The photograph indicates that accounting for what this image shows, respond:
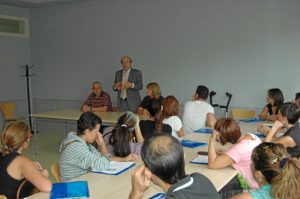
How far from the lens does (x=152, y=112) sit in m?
3.73

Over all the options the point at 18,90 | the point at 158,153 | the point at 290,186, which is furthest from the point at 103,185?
the point at 18,90

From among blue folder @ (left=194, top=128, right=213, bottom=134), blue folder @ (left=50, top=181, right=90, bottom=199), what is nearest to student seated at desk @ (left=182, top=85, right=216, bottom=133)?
blue folder @ (left=194, top=128, right=213, bottom=134)

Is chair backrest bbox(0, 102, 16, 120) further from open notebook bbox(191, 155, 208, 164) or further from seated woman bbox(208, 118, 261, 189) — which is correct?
seated woman bbox(208, 118, 261, 189)

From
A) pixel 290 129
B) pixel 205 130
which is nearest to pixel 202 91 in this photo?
pixel 205 130

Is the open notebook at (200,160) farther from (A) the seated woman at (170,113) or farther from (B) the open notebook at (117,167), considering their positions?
(A) the seated woman at (170,113)

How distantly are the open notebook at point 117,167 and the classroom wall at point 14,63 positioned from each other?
20.3ft

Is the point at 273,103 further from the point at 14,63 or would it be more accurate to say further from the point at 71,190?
the point at 14,63

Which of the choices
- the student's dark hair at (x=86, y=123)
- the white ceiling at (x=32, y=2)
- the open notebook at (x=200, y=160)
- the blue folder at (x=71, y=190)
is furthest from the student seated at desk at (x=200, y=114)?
the white ceiling at (x=32, y=2)

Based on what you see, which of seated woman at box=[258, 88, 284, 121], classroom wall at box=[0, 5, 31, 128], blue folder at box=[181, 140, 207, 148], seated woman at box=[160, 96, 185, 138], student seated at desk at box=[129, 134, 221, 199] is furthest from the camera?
classroom wall at box=[0, 5, 31, 128]

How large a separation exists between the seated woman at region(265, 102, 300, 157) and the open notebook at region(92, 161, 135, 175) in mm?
1298

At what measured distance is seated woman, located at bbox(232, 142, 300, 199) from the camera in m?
1.57

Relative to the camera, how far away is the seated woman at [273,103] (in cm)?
481

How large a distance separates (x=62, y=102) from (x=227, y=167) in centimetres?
632

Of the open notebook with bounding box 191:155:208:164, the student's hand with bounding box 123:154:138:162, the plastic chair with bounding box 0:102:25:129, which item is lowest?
the plastic chair with bounding box 0:102:25:129
